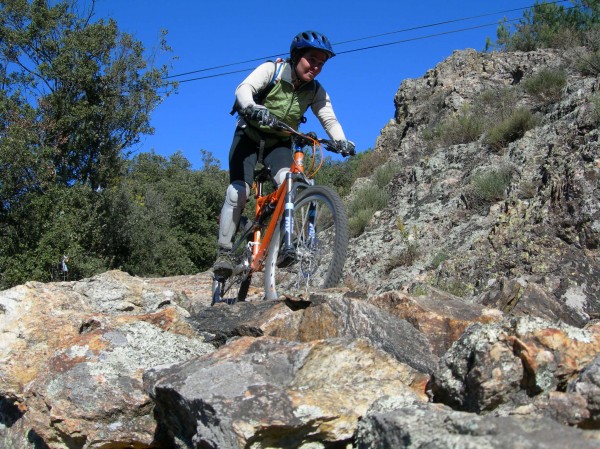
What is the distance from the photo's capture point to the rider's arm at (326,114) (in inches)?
235

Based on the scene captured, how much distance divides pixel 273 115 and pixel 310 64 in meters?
0.56

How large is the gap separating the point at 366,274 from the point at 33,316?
4.28 m

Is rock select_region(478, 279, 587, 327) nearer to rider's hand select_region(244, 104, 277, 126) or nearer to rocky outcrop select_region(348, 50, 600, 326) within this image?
rocky outcrop select_region(348, 50, 600, 326)

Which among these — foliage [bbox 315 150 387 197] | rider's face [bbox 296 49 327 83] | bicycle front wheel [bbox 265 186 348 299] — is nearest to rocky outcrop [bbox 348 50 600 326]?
bicycle front wheel [bbox 265 186 348 299]

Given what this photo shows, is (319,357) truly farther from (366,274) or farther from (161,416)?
(366,274)

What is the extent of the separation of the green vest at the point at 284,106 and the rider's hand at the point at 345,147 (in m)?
0.48

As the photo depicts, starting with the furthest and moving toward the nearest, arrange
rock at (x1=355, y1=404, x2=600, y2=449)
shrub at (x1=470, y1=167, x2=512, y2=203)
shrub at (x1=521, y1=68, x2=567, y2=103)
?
shrub at (x1=521, y1=68, x2=567, y2=103)
shrub at (x1=470, y1=167, x2=512, y2=203)
rock at (x1=355, y1=404, x2=600, y2=449)

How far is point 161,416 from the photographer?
11.1ft

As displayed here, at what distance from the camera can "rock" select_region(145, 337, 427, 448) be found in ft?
8.89

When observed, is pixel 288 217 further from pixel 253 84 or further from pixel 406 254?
pixel 406 254

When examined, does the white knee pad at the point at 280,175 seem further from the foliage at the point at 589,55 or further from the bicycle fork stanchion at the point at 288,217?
the foliage at the point at 589,55

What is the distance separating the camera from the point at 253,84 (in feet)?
18.2

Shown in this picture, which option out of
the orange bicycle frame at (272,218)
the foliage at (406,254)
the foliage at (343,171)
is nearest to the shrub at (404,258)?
the foliage at (406,254)

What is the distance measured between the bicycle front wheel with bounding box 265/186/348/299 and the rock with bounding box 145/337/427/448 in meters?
1.68
